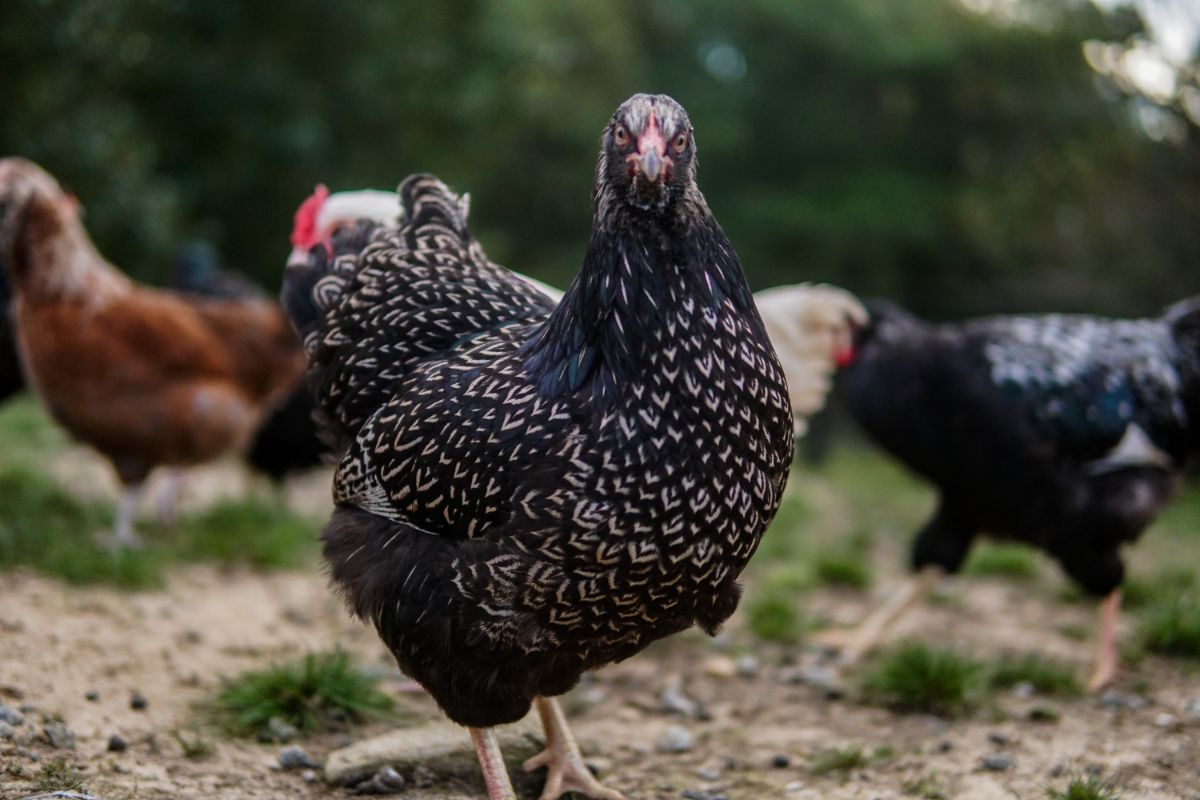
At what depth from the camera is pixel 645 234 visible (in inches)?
102

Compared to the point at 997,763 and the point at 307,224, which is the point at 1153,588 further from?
the point at 307,224

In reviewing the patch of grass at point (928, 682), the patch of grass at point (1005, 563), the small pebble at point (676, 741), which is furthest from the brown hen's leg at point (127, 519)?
the patch of grass at point (1005, 563)

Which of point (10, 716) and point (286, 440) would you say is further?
point (286, 440)

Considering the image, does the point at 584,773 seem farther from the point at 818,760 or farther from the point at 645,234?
the point at 645,234

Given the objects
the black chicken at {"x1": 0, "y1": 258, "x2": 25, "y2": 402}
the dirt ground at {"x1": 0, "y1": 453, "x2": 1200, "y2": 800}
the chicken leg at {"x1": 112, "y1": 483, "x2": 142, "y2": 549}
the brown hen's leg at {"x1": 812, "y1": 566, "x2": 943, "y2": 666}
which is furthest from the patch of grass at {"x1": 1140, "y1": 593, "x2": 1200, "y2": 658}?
the black chicken at {"x1": 0, "y1": 258, "x2": 25, "y2": 402}

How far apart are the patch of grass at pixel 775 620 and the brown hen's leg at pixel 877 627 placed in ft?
0.38

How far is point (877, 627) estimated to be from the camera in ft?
15.9

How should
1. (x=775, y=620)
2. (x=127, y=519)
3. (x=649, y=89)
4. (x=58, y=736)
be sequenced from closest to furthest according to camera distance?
(x=58, y=736)
(x=775, y=620)
(x=127, y=519)
(x=649, y=89)

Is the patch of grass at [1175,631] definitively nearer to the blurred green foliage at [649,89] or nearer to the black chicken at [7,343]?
the black chicken at [7,343]

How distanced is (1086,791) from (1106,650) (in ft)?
5.11

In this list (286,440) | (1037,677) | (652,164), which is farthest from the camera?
(286,440)

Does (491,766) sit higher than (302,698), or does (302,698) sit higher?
(491,766)

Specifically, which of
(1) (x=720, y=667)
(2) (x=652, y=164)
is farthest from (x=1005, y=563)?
(2) (x=652, y=164)

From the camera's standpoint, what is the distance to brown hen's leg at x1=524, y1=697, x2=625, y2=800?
3.18 meters
